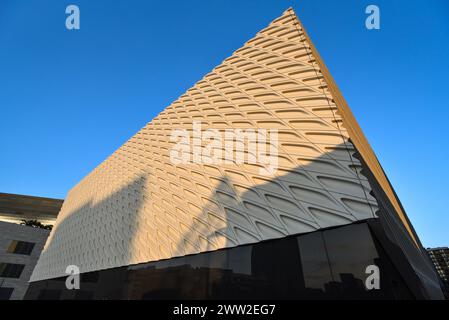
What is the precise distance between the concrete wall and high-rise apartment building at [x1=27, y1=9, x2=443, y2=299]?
25.8 meters

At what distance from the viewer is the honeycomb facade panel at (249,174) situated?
8.04 meters

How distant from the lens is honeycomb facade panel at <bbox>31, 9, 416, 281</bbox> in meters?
8.04

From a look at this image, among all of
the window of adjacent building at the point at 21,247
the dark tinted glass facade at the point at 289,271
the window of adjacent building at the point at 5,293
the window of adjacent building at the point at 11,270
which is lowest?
the dark tinted glass facade at the point at 289,271

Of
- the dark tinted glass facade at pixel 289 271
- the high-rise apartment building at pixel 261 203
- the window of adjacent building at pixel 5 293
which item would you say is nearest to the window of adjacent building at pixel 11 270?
the window of adjacent building at pixel 5 293

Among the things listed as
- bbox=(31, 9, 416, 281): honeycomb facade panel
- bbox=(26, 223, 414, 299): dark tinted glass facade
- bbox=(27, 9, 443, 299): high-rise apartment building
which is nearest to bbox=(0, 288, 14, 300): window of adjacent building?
bbox=(31, 9, 416, 281): honeycomb facade panel

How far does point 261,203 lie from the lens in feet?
30.6

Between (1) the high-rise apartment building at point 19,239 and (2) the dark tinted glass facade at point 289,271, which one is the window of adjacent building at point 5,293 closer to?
(1) the high-rise apartment building at point 19,239

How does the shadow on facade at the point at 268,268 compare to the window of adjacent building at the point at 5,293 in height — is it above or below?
below

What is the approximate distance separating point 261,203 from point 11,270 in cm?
4495

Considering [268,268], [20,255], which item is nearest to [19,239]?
[20,255]

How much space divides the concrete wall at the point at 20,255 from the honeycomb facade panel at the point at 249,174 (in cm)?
2477

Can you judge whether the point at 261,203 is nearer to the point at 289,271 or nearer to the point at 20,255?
the point at 289,271
